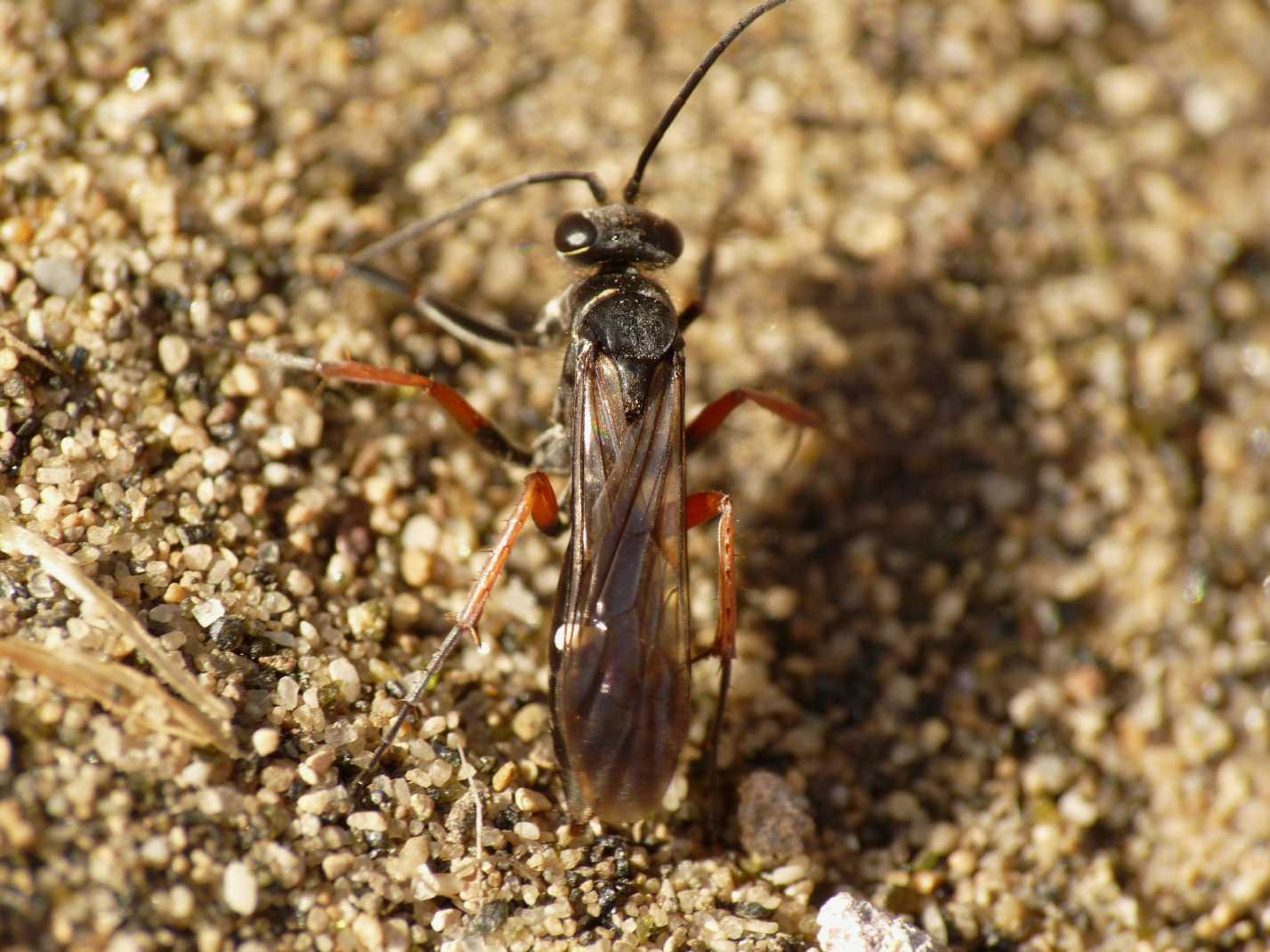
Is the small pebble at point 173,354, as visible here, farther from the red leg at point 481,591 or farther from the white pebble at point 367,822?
the white pebble at point 367,822

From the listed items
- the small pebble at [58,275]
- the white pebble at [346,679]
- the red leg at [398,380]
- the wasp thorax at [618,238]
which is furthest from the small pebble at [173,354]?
the wasp thorax at [618,238]

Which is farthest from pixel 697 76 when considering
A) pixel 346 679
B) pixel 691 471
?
pixel 346 679

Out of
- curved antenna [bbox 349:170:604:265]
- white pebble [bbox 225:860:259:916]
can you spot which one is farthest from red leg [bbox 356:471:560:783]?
curved antenna [bbox 349:170:604:265]

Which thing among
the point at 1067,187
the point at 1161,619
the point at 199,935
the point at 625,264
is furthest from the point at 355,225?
the point at 1161,619

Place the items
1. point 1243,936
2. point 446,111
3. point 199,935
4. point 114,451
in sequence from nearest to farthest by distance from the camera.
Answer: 1. point 199,935
2. point 114,451
3. point 1243,936
4. point 446,111

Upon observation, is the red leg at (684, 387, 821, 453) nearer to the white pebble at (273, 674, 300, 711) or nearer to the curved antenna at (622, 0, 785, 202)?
the curved antenna at (622, 0, 785, 202)

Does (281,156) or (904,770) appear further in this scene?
(281,156)

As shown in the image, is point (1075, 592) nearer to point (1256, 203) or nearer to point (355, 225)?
point (1256, 203)
